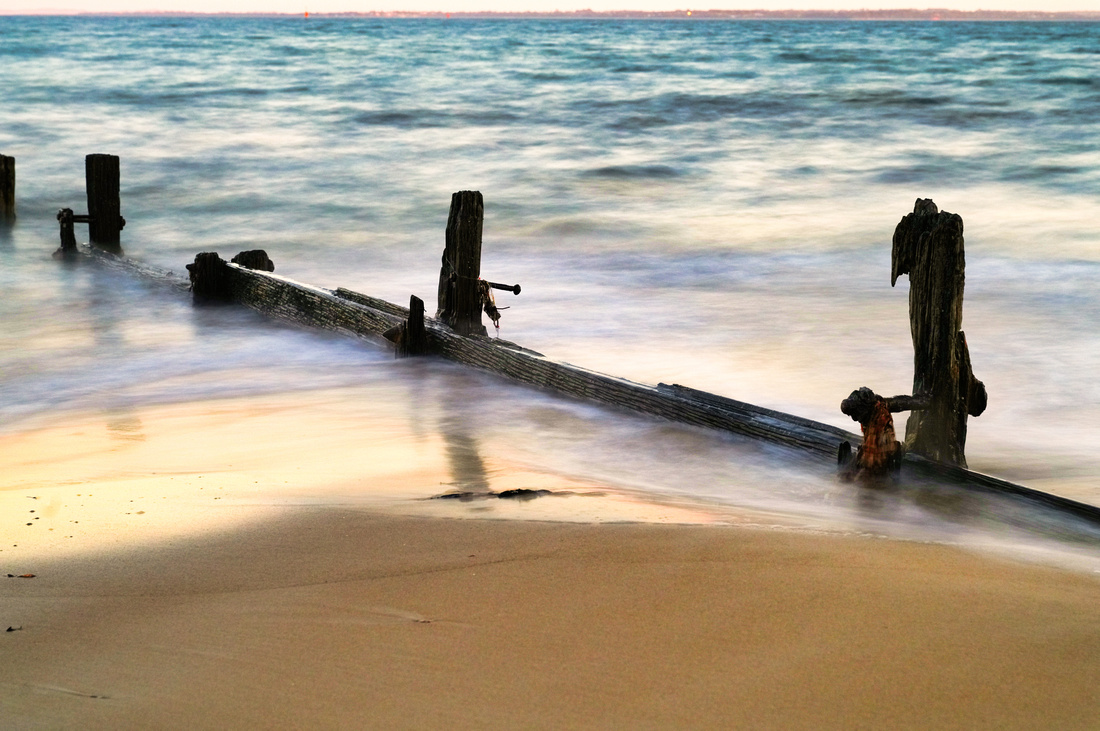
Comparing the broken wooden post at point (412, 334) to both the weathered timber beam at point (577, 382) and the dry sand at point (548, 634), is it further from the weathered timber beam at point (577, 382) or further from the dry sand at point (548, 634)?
the dry sand at point (548, 634)

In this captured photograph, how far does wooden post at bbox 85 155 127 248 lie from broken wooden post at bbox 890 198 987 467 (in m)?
8.46

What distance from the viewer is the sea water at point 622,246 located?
17.8 feet

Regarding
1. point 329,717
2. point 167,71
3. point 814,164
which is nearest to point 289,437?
point 329,717

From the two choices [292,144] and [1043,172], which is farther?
[292,144]

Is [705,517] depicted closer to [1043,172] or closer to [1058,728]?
[1058,728]

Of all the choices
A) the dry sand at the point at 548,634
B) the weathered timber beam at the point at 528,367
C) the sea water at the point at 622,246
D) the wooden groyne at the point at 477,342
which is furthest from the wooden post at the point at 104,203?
the dry sand at the point at 548,634

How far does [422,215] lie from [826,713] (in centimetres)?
1207

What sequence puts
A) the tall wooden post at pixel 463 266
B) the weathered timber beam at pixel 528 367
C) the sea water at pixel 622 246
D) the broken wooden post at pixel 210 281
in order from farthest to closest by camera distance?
the broken wooden post at pixel 210 281 → the tall wooden post at pixel 463 266 → the sea water at pixel 622 246 → the weathered timber beam at pixel 528 367

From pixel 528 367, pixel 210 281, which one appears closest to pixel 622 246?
pixel 210 281

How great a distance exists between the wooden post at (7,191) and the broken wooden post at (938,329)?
11.3m

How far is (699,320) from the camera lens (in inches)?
341

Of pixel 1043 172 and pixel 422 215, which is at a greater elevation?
pixel 1043 172

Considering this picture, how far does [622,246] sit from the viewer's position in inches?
479

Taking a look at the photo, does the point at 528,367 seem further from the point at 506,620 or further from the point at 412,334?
the point at 506,620
